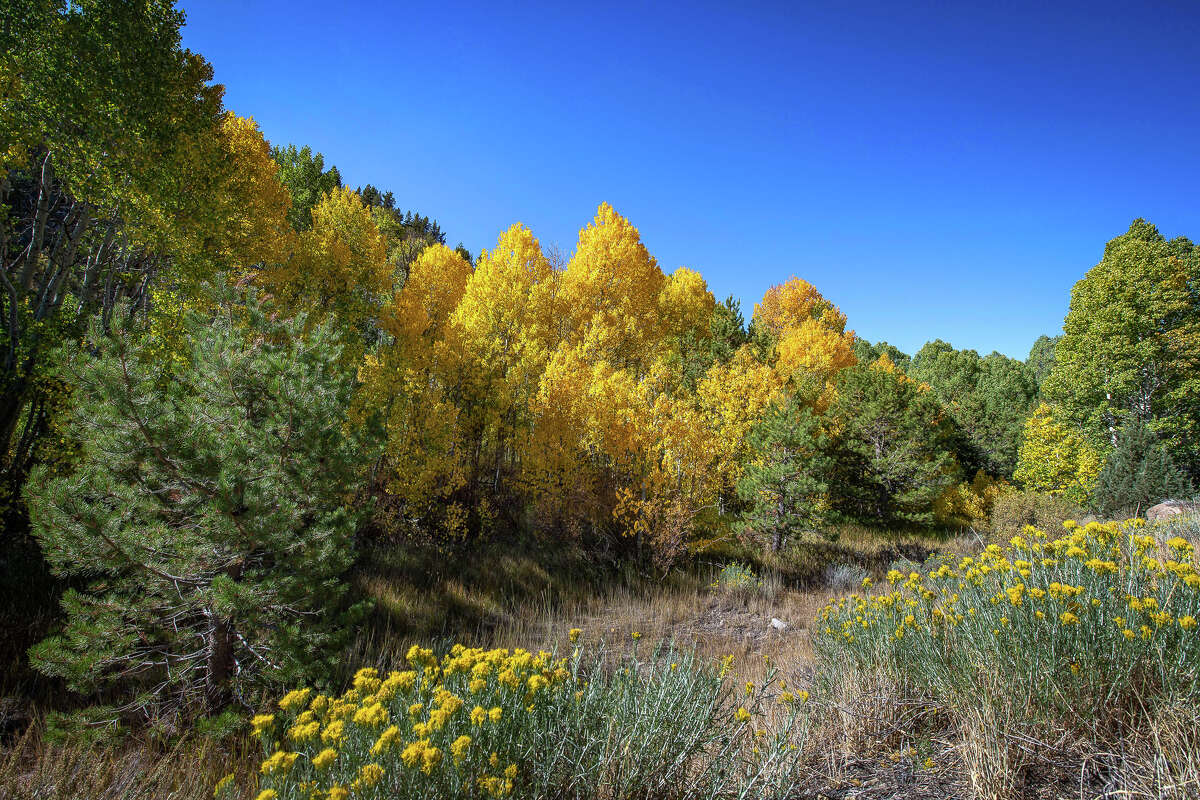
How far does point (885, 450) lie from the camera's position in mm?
21547

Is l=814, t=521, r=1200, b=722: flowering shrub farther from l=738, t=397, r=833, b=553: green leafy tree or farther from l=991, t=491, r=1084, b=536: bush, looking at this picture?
l=991, t=491, r=1084, b=536: bush

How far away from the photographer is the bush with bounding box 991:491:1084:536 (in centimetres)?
1805

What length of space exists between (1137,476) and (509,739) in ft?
76.7

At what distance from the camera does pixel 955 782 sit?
242 centimetres

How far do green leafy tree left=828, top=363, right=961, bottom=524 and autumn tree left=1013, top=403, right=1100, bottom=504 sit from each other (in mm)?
4844

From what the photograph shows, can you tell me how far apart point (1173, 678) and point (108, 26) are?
44.6 ft

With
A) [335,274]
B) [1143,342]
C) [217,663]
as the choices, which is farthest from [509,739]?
[1143,342]

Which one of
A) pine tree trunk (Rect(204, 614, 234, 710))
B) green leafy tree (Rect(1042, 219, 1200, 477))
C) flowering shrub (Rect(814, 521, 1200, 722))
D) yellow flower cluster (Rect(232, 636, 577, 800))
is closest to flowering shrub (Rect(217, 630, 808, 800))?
yellow flower cluster (Rect(232, 636, 577, 800))

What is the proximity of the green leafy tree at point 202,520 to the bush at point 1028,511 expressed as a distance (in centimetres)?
2294

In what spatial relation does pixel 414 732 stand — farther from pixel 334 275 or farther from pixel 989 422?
pixel 989 422

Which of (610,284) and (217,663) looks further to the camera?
(610,284)

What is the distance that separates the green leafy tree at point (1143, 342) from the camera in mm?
17531

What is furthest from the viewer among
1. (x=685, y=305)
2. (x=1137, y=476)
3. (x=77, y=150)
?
(x=685, y=305)

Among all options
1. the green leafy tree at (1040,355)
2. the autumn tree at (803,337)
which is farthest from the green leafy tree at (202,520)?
the green leafy tree at (1040,355)
